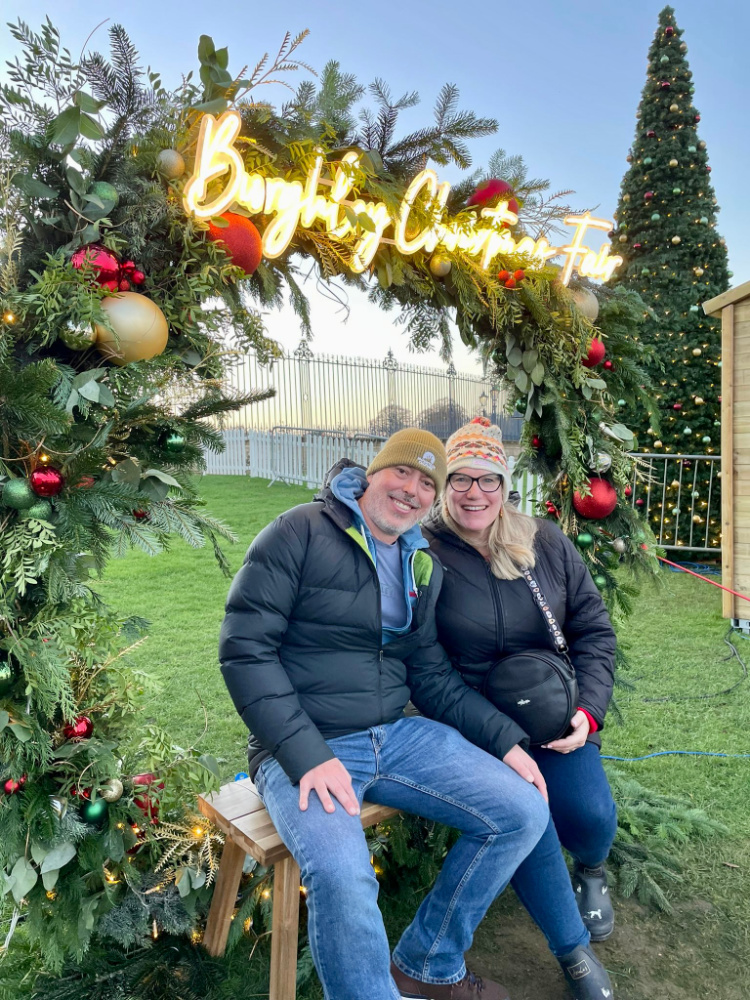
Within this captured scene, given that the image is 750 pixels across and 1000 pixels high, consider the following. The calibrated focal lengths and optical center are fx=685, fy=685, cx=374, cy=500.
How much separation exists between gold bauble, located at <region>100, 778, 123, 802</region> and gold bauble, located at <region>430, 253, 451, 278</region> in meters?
2.00

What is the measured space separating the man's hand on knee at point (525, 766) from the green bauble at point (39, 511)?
57.2 inches

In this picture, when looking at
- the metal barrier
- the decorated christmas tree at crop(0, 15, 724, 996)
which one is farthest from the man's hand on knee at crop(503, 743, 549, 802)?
the metal barrier

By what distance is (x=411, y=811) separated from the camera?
199cm

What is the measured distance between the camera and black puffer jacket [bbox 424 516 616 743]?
2.25m

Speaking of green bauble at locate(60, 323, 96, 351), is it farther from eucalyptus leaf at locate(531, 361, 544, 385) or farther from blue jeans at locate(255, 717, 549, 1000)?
eucalyptus leaf at locate(531, 361, 544, 385)

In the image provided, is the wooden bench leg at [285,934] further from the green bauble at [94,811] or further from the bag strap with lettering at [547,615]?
the bag strap with lettering at [547,615]

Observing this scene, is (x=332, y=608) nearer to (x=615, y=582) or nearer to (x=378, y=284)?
(x=378, y=284)

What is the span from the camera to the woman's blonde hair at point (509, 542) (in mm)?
2285

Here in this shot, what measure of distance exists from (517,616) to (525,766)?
1.54 feet

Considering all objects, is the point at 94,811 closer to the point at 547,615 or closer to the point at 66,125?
the point at 547,615

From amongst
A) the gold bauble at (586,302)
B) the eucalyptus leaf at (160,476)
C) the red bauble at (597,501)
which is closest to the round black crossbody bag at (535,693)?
the red bauble at (597,501)

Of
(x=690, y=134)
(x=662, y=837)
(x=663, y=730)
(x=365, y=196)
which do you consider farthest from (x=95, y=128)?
(x=690, y=134)

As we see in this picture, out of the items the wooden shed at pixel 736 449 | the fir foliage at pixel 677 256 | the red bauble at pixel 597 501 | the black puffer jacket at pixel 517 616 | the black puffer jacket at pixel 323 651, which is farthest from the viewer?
the fir foliage at pixel 677 256

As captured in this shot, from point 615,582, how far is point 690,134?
7.29m
